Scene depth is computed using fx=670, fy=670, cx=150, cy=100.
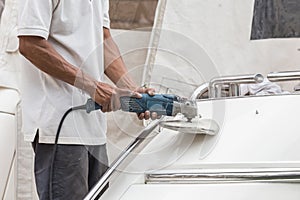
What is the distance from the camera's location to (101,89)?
1683 mm

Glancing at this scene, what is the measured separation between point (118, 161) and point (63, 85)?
0.25m

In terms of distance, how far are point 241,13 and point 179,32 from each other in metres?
0.27

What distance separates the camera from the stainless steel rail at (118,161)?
A: 165cm

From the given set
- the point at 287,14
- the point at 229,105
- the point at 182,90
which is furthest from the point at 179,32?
the point at 229,105

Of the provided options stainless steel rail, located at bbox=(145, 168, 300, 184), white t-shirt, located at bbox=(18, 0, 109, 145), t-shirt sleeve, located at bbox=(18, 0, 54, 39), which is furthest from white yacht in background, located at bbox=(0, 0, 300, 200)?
t-shirt sleeve, located at bbox=(18, 0, 54, 39)

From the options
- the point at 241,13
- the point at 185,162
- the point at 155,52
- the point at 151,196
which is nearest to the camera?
the point at 151,196

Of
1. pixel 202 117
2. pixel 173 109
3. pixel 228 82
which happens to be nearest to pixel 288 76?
pixel 228 82

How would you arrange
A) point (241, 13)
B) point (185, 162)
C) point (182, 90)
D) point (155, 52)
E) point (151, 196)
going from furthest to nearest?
point (241, 13)
point (155, 52)
point (182, 90)
point (185, 162)
point (151, 196)

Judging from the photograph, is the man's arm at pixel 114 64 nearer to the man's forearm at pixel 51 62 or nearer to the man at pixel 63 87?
the man at pixel 63 87

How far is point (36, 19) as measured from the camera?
5.55 feet

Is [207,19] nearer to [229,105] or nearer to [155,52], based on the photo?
[155,52]

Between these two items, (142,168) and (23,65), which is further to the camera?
(23,65)

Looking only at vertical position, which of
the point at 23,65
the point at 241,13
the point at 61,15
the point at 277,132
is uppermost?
the point at 241,13

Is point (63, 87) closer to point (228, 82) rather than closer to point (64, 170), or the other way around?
point (64, 170)
